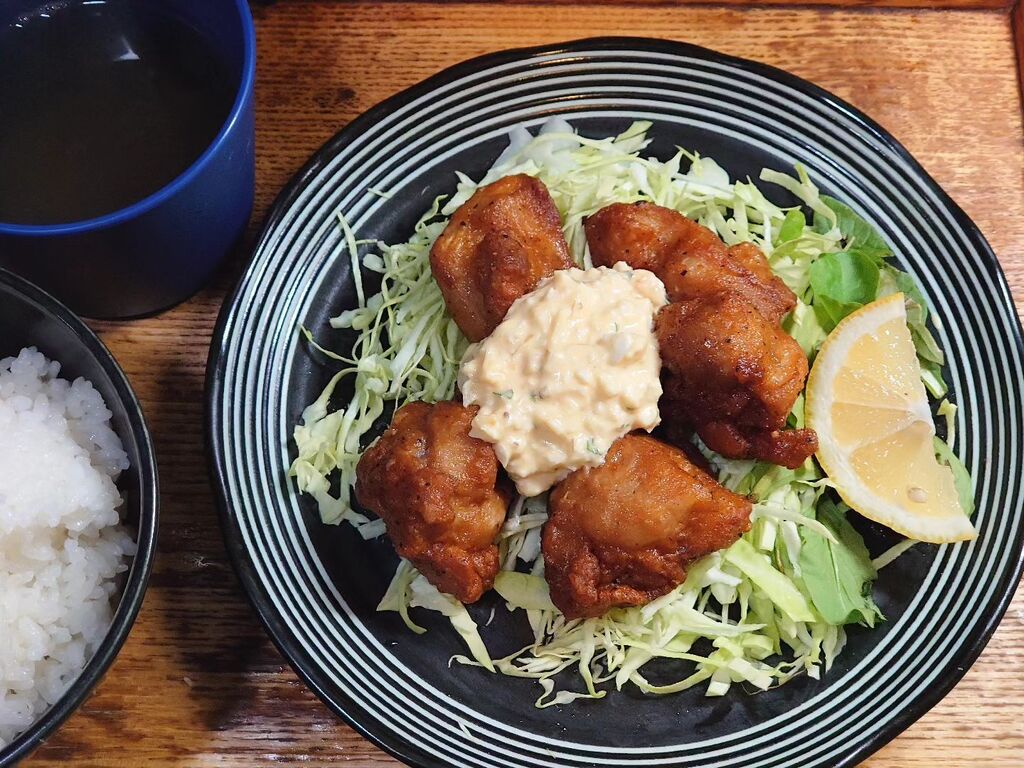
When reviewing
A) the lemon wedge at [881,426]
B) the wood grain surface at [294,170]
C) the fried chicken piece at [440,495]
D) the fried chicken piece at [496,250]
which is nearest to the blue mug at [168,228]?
the wood grain surface at [294,170]

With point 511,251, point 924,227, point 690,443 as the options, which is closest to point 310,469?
point 511,251

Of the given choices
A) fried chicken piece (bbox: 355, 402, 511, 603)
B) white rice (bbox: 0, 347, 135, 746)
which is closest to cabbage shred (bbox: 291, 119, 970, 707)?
fried chicken piece (bbox: 355, 402, 511, 603)

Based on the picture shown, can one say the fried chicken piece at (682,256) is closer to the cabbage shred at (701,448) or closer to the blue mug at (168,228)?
the cabbage shred at (701,448)

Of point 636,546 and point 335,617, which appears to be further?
point 335,617

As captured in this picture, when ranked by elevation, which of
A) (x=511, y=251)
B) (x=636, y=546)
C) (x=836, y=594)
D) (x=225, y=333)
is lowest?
(x=836, y=594)

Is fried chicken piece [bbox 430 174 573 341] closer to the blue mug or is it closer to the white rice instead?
the blue mug

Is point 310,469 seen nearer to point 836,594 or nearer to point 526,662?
point 526,662
